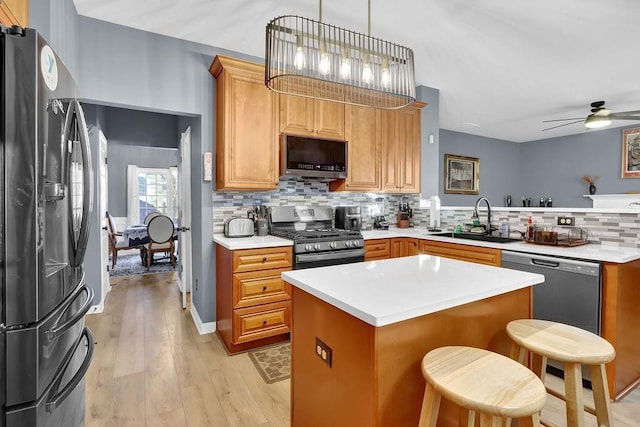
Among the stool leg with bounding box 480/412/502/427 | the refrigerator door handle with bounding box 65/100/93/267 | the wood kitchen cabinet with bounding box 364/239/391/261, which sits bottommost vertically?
the stool leg with bounding box 480/412/502/427

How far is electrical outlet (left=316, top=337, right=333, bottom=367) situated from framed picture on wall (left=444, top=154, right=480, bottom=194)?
5.86 meters

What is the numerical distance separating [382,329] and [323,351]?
363 mm

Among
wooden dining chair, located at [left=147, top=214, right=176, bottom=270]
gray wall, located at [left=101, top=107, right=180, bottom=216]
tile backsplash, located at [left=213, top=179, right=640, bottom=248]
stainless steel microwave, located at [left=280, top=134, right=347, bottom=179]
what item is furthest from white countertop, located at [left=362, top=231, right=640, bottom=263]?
wooden dining chair, located at [left=147, top=214, right=176, bottom=270]

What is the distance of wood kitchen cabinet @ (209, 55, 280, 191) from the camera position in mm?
2898

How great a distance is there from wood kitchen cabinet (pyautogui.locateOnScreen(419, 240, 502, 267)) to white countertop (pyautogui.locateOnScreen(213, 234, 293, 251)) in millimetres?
1506

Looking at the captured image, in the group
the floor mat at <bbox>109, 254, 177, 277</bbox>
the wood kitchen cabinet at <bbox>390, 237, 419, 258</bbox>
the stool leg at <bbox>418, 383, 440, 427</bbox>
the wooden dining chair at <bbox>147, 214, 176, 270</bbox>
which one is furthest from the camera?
the floor mat at <bbox>109, 254, 177, 277</bbox>

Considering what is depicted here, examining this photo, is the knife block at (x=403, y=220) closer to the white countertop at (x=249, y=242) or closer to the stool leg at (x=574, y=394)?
the white countertop at (x=249, y=242)

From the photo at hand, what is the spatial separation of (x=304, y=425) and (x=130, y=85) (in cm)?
296

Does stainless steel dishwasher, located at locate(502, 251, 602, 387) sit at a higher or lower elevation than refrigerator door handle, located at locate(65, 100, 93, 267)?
lower

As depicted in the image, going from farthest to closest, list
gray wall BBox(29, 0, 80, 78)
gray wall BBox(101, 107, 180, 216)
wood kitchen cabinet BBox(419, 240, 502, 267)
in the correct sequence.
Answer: gray wall BBox(101, 107, 180, 216) < wood kitchen cabinet BBox(419, 240, 502, 267) < gray wall BBox(29, 0, 80, 78)

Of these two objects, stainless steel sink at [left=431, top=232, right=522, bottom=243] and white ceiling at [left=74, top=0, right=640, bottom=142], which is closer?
white ceiling at [left=74, top=0, right=640, bottom=142]

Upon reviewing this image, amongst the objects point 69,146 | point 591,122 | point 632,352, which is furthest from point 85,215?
point 591,122

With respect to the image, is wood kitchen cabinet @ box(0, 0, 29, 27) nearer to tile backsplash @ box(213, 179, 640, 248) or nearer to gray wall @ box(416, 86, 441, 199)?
tile backsplash @ box(213, 179, 640, 248)

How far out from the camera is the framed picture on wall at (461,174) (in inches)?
260
